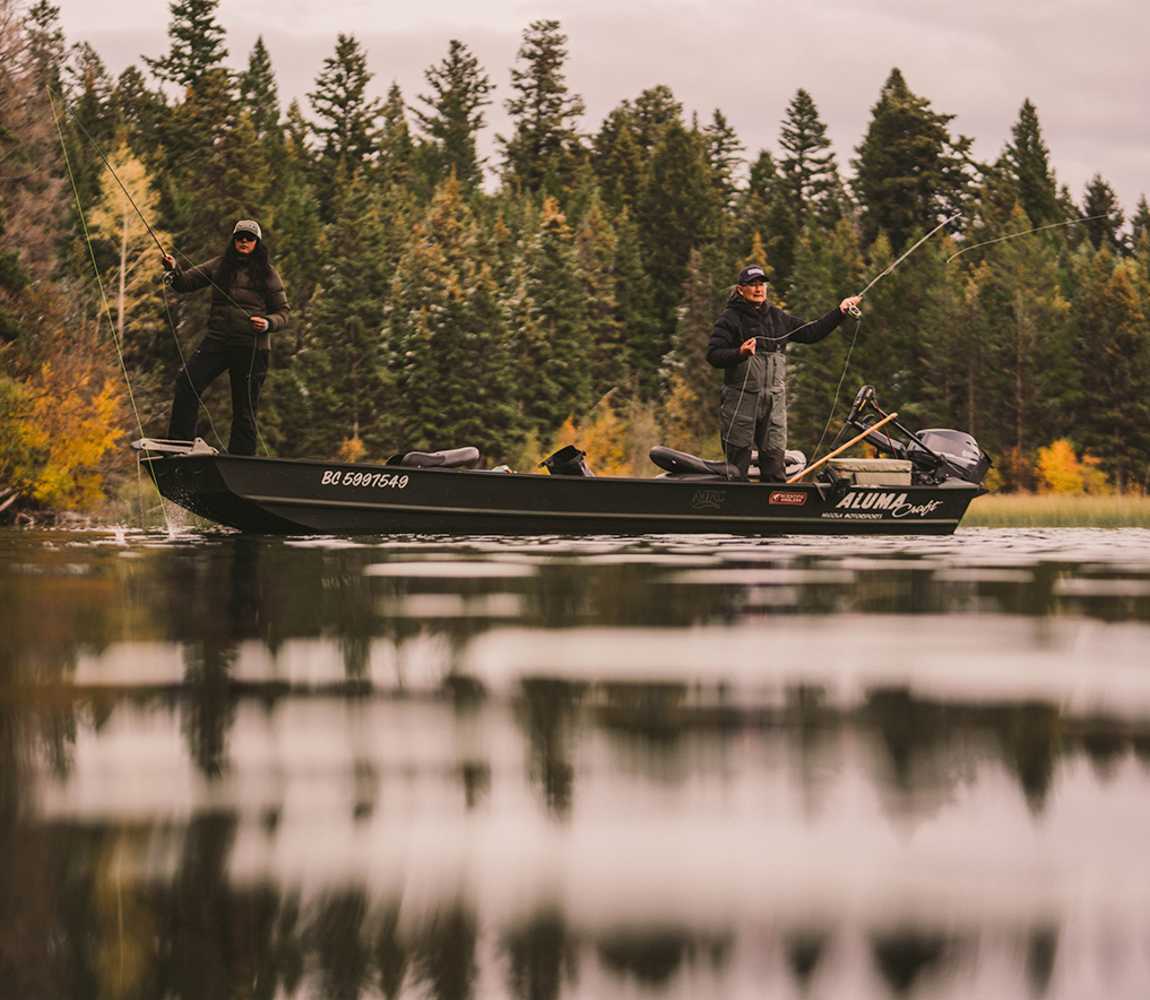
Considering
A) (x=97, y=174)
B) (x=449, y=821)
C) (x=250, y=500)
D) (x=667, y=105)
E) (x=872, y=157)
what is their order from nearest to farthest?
(x=449, y=821), (x=250, y=500), (x=97, y=174), (x=872, y=157), (x=667, y=105)

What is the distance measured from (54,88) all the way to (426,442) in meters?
19.0

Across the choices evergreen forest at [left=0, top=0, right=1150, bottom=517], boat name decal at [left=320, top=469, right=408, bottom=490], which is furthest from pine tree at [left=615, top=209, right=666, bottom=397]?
boat name decal at [left=320, top=469, right=408, bottom=490]

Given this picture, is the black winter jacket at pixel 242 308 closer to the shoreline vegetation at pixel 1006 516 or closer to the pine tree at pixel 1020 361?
the shoreline vegetation at pixel 1006 516

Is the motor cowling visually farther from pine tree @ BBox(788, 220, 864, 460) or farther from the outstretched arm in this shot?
pine tree @ BBox(788, 220, 864, 460)

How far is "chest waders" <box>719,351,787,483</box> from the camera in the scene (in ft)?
58.3

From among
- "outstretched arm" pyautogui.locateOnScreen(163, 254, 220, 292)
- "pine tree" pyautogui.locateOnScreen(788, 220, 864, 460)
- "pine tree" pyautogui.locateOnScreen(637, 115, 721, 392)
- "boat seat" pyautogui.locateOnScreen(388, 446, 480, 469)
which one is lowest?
"boat seat" pyautogui.locateOnScreen(388, 446, 480, 469)

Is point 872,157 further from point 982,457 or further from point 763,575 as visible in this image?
point 763,575

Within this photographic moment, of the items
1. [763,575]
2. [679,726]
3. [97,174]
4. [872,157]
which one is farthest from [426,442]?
[679,726]

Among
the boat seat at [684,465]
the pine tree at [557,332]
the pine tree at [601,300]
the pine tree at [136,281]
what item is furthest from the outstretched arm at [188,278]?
the pine tree at [601,300]

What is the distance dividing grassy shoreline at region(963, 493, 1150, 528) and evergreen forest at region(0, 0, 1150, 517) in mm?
21118

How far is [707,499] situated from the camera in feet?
60.6

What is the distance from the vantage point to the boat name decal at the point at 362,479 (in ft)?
58.0

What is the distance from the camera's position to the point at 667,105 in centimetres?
12531

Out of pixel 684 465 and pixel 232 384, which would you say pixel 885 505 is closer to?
pixel 684 465
